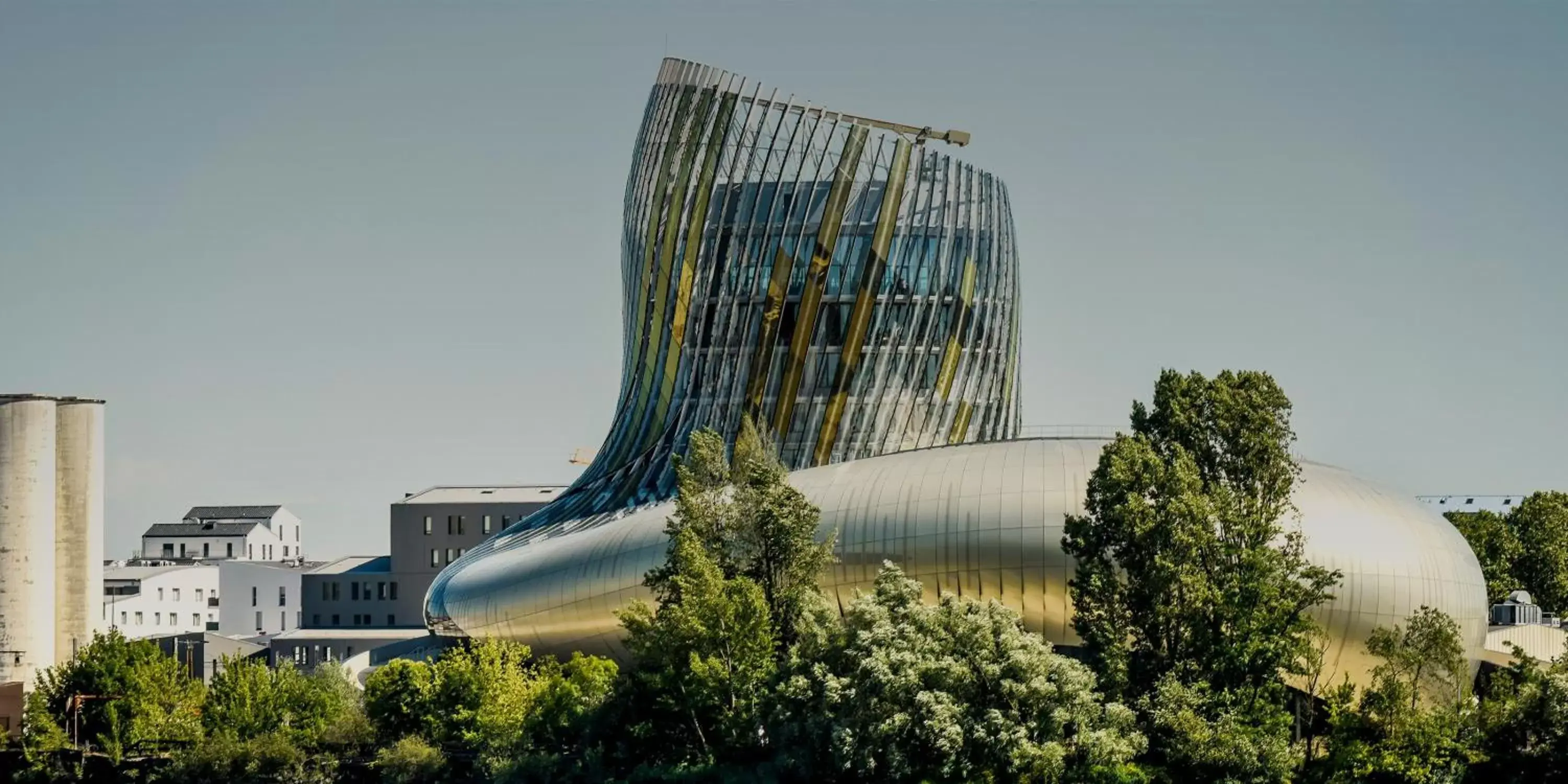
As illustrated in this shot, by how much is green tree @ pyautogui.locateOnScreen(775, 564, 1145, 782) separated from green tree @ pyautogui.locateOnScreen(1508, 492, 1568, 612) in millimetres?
58657

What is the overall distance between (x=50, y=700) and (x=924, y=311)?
4357 cm

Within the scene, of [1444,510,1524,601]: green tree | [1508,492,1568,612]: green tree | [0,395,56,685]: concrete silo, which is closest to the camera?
[0,395,56,685]: concrete silo

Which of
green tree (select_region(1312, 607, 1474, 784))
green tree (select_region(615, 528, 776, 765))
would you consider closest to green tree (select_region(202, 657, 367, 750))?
green tree (select_region(615, 528, 776, 765))

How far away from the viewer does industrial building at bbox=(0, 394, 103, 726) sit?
98188mm

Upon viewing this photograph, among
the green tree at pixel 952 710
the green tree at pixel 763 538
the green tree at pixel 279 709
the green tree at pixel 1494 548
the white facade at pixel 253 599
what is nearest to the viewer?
the green tree at pixel 952 710

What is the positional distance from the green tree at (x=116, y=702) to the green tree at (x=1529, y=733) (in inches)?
1940

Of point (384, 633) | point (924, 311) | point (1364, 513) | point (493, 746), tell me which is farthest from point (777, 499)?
point (384, 633)

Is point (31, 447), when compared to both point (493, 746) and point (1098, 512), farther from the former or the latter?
point (1098, 512)

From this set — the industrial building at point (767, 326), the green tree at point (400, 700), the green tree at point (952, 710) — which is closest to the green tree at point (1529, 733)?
the green tree at point (952, 710)

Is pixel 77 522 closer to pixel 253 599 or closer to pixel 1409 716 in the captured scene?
pixel 1409 716

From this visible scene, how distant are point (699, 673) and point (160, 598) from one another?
107 meters

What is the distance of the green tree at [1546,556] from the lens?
371ft

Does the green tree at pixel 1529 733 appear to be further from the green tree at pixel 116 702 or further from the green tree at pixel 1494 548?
the green tree at pixel 116 702

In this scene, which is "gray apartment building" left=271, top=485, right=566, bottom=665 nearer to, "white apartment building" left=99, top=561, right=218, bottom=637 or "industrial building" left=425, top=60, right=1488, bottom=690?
"white apartment building" left=99, top=561, right=218, bottom=637
